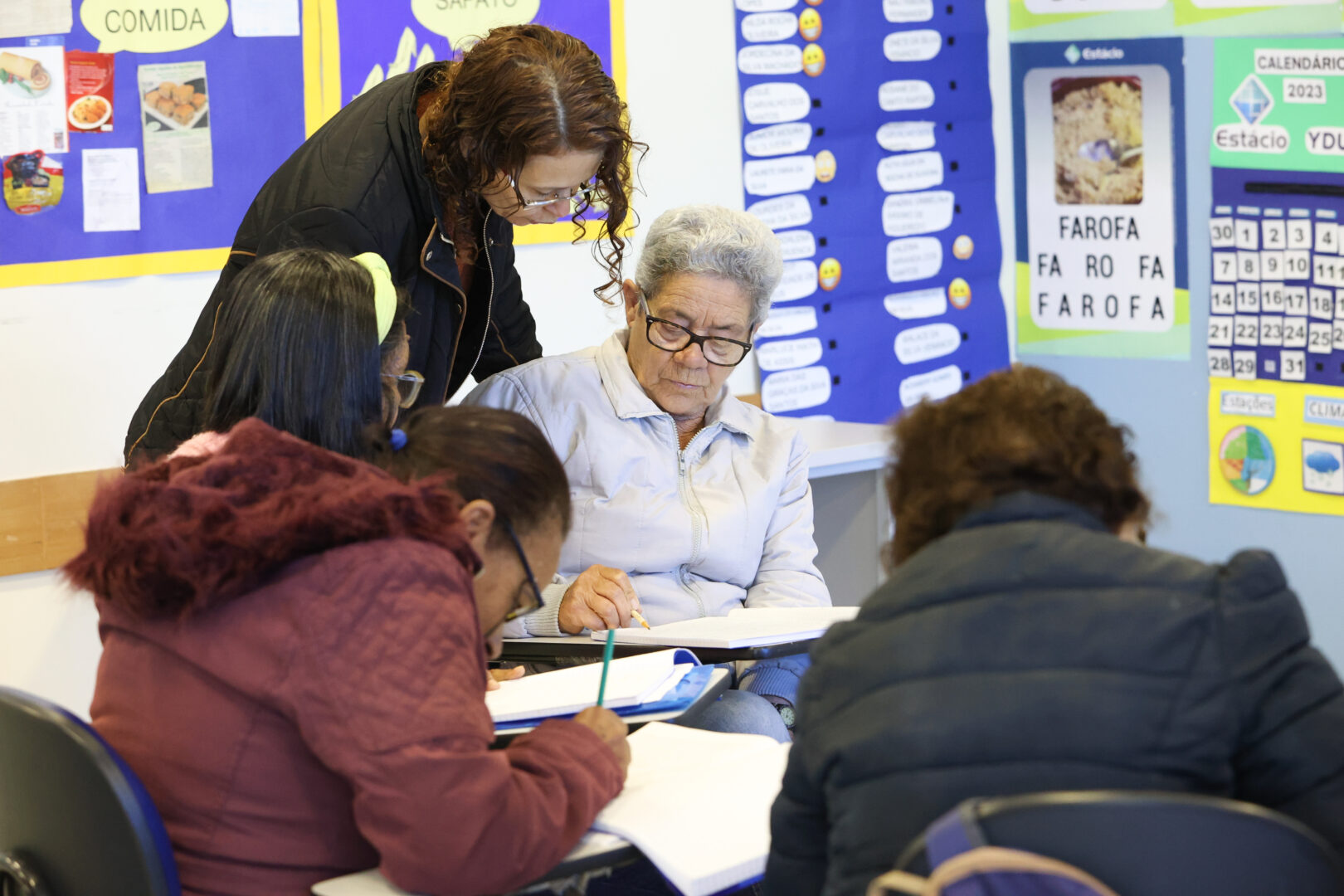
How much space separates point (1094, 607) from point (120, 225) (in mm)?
2237

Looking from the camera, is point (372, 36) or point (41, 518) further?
point (372, 36)

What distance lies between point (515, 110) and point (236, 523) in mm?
950

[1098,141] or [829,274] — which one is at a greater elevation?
[1098,141]

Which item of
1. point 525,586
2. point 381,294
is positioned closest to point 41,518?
point 381,294

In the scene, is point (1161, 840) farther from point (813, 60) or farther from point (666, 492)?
point (813, 60)

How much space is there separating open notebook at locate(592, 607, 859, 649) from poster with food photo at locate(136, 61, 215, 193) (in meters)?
1.40

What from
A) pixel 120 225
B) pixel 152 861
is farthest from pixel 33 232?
pixel 152 861

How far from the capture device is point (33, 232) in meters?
2.60

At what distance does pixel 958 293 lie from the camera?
4.09 m

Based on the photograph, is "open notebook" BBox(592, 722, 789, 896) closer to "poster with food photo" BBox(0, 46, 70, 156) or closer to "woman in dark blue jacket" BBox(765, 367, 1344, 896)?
"woman in dark blue jacket" BBox(765, 367, 1344, 896)

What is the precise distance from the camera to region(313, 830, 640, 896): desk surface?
3.90ft

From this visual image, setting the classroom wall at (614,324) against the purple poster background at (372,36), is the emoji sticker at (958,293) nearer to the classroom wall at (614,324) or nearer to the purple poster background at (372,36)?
the classroom wall at (614,324)

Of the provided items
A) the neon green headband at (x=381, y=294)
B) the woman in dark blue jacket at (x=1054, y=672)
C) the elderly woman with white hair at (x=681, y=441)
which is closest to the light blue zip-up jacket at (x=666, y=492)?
the elderly woman with white hair at (x=681, y=441)

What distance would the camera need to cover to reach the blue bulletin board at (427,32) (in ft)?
9.61
